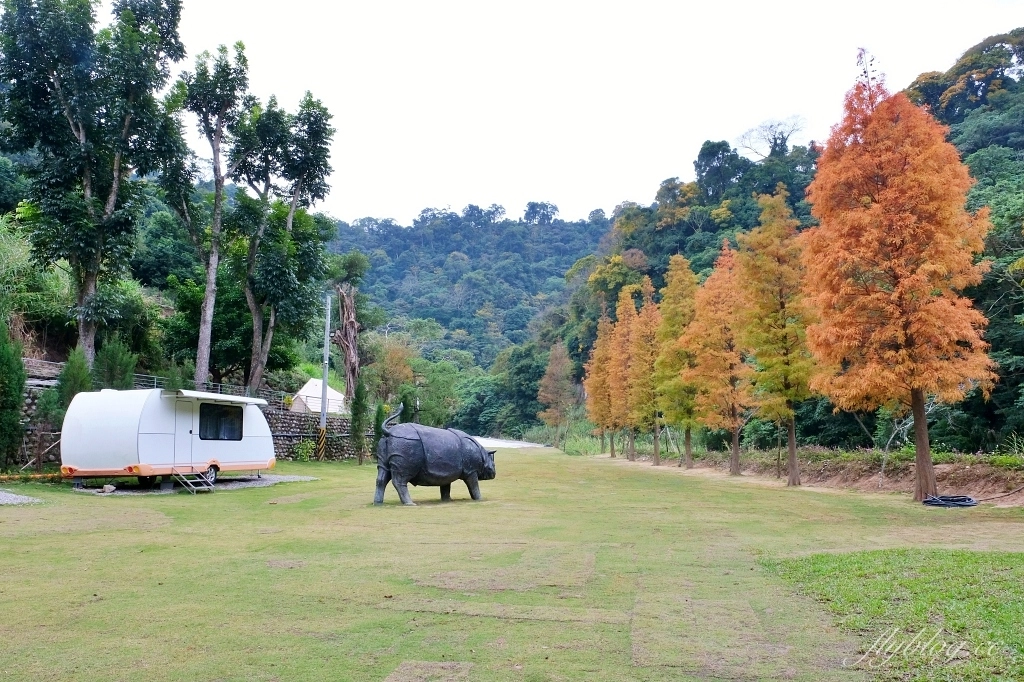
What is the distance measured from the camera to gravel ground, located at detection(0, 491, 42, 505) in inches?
457

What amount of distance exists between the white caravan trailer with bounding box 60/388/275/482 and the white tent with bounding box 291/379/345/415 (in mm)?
20597

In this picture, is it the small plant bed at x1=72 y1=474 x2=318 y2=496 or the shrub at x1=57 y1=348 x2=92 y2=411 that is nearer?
the small plant bed at x1=72 y1=474 x2=318 y2=496

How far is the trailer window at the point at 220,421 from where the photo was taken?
1603 centimetres

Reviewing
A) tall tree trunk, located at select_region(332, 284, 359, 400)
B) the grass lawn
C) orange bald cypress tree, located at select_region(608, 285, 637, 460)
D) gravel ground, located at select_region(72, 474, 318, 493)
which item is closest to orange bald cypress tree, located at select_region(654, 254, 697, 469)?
orange bald cypress tree, located at select_region(608, 285, 637, 460)

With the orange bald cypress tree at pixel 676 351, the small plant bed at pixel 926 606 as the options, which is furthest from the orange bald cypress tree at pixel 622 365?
the small plant bed at pixel 926 606

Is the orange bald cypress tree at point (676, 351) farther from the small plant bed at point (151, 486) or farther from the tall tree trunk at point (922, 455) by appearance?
the small plant bed at point (151, 486)

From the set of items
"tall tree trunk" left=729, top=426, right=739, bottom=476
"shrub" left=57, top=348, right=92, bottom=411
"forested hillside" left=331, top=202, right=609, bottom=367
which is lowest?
"tall tree trunk" left=729, top=426, right=739, bottom=476

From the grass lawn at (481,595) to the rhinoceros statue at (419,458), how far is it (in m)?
1.71

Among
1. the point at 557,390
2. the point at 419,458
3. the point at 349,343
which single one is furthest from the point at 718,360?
the point at 557,390

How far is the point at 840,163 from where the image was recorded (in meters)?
14.5

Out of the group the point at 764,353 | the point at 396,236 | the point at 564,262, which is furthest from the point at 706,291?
the point at 396,236

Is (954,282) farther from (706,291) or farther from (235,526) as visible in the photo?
(235,526)

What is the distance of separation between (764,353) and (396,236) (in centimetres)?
11241

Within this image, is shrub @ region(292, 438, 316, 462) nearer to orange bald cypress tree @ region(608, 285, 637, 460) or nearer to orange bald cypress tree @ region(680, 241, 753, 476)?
orange bald cypress tree @ region(680, 241, 753, 476)
